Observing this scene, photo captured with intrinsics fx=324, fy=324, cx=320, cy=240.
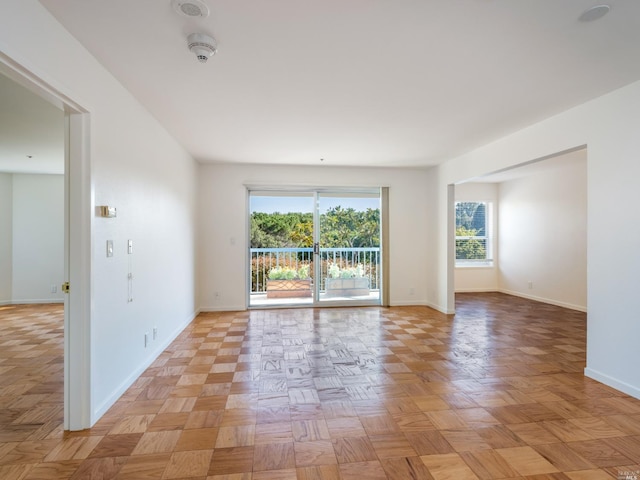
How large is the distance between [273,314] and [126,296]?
110 inches

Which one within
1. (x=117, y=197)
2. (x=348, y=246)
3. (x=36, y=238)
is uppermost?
(x=117, y=197)

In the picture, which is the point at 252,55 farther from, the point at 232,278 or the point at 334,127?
the point at 232,278

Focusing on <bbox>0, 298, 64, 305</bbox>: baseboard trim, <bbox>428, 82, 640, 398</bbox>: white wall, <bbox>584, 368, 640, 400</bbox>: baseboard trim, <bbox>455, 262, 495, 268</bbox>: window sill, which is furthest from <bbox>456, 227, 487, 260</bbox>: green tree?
<bbox>0, 298, 64, 305</bbox>: baseboard trim

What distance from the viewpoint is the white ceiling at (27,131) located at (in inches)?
112

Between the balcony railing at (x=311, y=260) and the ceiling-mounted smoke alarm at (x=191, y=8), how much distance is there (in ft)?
14.2

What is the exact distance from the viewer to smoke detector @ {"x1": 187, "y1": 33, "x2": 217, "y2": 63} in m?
1.90

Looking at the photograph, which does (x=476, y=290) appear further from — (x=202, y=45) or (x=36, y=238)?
(x=36, y=238)

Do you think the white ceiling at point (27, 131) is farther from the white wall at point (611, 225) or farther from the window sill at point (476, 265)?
the window sill at point (476, 265)

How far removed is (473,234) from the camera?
7.38m

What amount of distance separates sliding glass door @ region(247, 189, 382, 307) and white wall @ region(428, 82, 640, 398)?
3.24 meters

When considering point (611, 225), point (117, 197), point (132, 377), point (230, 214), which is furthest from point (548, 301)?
point (117, 197)

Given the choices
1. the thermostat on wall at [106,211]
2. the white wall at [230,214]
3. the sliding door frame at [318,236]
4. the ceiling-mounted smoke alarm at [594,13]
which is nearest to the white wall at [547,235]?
the sliding door frame at [318,236]

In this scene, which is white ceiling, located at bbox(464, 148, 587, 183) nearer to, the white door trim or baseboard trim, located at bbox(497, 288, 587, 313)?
baseboard trim, located at bbox(497, 288, 587, 313)

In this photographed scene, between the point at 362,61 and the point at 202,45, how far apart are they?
1.03 m
